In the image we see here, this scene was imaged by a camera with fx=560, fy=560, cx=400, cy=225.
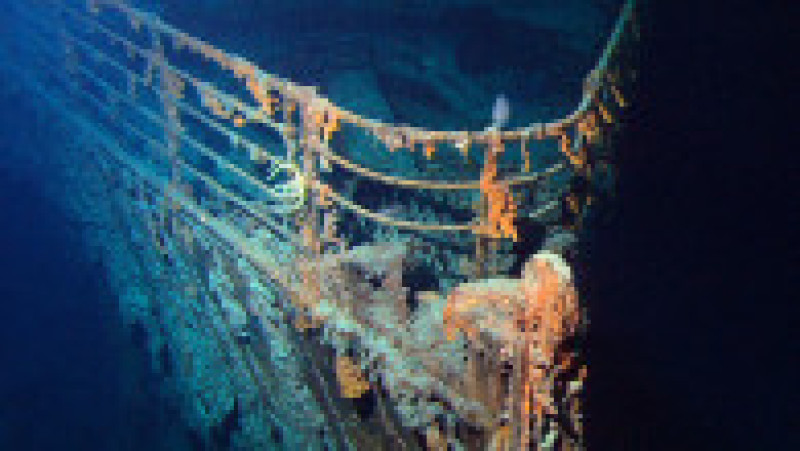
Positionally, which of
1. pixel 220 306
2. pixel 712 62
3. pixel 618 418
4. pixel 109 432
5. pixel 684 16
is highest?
pixel 684 16

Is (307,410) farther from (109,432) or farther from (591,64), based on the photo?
(591,64)

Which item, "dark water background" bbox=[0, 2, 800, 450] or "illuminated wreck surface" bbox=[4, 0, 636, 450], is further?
"dark water background" bbox=[0, 2, 800, 450]

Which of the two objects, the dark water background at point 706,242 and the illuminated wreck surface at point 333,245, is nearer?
the illuminated wreck surface at point 333,245

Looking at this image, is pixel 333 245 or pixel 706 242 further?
pixel 706 242

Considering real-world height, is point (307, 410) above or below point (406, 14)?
below

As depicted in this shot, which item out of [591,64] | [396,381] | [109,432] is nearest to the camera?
[396,381]

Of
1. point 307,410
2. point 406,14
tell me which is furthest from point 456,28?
point 307,410

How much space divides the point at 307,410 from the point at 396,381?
3.99 ft

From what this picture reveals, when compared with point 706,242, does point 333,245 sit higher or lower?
lower

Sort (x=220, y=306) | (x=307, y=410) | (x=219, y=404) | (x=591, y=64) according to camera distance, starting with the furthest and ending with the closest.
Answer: (x=591, y=64) < (x=219, y=404) < (x=220, y=306) < (x=307, y=410)

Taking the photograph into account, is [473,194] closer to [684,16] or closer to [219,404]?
[684,16]

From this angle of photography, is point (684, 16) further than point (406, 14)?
No

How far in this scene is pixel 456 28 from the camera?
22.2ft

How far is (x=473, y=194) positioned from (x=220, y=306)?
236 cm
